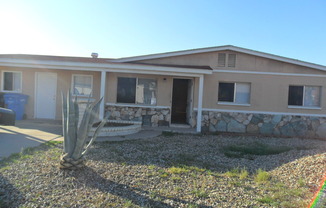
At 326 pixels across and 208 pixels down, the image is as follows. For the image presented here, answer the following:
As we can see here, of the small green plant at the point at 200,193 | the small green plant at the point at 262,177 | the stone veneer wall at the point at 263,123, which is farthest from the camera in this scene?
the stone veneer wall at the point at 263,123

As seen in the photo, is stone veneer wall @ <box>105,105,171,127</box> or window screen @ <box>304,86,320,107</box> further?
window screen @ <box>304,86,320,107</box>

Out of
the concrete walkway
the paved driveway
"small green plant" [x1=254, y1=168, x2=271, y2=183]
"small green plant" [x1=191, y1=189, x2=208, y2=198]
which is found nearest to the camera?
"small green plant" [x1=191, y1=189, x2=208, y2=198]

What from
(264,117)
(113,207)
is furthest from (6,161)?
(264,117)

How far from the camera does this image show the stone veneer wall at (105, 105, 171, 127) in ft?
33.5

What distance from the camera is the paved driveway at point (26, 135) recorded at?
5.80m

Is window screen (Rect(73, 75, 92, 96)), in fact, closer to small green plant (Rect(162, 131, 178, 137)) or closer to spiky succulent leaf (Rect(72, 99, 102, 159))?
small green plant (Rect(162, 131, 178, 137))

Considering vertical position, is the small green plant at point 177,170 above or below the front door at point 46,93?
below

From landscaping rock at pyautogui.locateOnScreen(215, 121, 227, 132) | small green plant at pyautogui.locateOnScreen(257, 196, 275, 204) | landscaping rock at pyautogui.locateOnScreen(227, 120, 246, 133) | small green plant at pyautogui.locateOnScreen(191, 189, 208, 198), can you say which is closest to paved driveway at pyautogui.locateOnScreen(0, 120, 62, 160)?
small green plant at pyautogui.locateOnScreen(191, 189, 208, 198)

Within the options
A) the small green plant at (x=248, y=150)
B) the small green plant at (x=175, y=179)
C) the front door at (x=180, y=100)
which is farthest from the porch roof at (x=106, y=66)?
the small green plant at (x=175, y=179)

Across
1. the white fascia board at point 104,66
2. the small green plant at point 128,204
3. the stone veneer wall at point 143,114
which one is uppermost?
the white fascia board at point 104,66

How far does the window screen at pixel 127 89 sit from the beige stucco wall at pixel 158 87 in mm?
184

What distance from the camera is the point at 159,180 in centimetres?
408

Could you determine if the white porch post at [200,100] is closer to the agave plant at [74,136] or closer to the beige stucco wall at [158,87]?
the beige stucco wall at [158,87]

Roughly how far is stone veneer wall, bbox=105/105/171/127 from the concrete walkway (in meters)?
0.54
